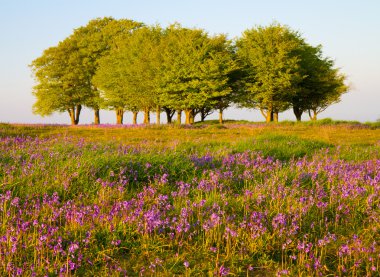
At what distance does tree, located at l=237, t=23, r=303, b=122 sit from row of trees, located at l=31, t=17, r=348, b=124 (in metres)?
0.13

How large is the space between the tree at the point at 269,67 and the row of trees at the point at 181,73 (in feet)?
0.42

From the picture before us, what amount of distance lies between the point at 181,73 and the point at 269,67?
37.0 ft

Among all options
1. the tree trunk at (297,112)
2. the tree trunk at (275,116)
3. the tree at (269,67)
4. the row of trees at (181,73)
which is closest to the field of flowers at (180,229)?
the row of trees at (181,73)

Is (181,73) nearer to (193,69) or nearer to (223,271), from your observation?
(193,69)

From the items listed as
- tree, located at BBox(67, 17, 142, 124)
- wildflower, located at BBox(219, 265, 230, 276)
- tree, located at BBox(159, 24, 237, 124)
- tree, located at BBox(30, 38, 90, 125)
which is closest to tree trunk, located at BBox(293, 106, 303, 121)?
tree, located at BBox(159, 24, 237, 124)

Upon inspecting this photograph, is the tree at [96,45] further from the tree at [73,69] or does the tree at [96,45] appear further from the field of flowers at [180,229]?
the field of flowers at [180,229]

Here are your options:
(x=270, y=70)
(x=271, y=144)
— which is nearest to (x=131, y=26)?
(x=270, y=70)

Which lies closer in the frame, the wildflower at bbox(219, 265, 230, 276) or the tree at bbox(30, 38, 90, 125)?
the wildflower at bbox(219, 265, 230, 276)

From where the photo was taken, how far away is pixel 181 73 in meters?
44.4

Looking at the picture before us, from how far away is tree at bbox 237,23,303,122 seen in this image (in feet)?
144

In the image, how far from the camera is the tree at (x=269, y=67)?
44.0 meters

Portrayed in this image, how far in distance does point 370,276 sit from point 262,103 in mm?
45083

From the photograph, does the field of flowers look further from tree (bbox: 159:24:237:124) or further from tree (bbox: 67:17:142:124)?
tree (bbox: 67:17:142:124)

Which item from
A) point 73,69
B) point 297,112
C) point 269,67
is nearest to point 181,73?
point 269,67
